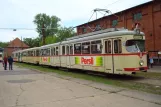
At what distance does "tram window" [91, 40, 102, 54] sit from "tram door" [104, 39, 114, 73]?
77 centimetres

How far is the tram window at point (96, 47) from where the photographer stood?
16867mm

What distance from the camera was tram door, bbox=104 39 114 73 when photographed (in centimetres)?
1555

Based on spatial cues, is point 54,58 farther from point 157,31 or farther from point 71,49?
point 157,31

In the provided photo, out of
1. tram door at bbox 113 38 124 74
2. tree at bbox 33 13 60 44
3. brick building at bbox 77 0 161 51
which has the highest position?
tree at bbox 33 13 60 44

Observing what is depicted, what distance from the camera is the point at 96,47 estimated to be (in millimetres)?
17312

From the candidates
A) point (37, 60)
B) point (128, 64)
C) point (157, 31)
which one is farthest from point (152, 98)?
point (37, 60)

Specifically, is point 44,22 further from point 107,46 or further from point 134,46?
point 134,46

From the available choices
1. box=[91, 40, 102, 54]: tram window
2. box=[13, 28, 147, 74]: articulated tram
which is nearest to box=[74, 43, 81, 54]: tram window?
box=[13, 28, 147, 74]: articulated tram

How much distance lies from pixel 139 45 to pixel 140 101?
7.19m

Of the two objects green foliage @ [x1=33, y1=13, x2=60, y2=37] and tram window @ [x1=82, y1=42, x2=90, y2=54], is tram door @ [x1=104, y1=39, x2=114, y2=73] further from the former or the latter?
green foliage @ [x1=33, y1=13, x2=60, y2=37]

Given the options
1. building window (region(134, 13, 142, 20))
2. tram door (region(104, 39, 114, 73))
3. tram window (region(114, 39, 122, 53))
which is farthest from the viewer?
building window (region(134, 13, 142, 20))

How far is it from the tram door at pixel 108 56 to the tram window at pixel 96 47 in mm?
765

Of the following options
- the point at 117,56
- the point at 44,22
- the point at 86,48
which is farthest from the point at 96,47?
the point at 44,22

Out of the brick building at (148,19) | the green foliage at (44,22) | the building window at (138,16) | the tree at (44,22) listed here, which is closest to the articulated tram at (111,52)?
the brick building at (148,19)
